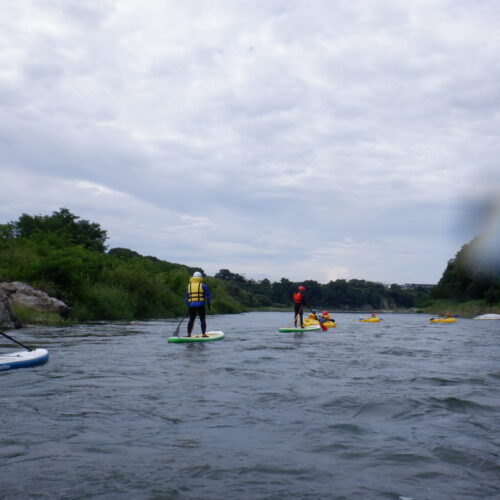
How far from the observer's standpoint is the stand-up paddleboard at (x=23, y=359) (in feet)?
26.5

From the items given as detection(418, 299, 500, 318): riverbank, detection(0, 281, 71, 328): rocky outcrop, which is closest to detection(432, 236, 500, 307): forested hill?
detection(418, 299, 500, 318): riverbank

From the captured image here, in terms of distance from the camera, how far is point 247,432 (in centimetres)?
465

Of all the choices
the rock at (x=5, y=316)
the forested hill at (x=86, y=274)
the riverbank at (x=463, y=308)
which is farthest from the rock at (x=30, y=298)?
the riverbank at (x=463, y=308)

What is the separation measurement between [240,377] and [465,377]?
3.59 metres

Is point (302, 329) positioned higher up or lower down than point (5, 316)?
lower down

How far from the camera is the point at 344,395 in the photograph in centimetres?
643

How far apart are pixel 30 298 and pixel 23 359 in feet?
47.9

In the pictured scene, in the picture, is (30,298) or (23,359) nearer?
(23,359)

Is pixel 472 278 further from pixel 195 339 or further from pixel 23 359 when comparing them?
pixel 23 359

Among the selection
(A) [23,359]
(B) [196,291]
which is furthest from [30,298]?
(A) [23,359]

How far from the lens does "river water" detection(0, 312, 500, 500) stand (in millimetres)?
3326

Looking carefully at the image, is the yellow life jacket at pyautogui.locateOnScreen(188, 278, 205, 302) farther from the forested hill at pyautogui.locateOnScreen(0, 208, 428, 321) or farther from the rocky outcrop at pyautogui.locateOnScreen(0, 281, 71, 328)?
the forested hill at pyautogui.locateOnScreen(0, 208, 428, 321)

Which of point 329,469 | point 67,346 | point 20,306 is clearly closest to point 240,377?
point 329,469

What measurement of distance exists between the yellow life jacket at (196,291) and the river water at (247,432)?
18.2 ft
